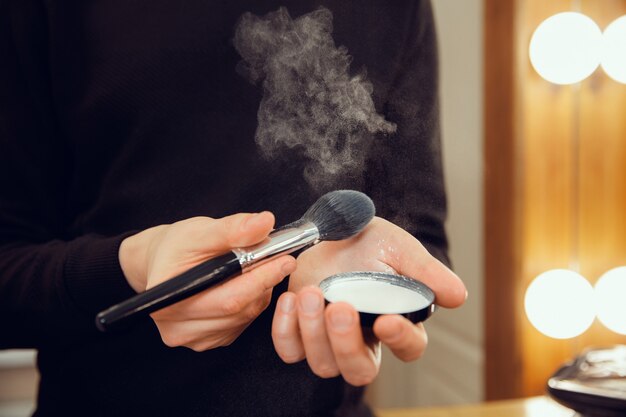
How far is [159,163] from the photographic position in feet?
1.57

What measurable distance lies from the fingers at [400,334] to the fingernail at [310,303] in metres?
0.04

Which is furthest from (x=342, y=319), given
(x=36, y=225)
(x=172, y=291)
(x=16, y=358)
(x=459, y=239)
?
(x=16, y=358)

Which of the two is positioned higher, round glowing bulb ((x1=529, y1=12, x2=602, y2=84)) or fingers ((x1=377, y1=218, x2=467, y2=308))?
round glowing bulb ((x1=529, y1=12, x2=602, y2=84))

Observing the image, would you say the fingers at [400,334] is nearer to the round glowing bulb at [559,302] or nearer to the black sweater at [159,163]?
the black sweater at [159,163]

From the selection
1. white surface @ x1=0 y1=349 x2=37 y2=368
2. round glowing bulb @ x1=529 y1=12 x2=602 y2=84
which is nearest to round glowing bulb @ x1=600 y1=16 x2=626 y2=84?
round glowing bulb @ x1=529 y1=12 x2=602 y2=84

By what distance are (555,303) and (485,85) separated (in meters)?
0.43

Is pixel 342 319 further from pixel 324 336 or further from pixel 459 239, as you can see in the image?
pixel 459 239

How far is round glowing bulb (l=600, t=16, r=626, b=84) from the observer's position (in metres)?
1.00

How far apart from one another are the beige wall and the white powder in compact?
285 mm

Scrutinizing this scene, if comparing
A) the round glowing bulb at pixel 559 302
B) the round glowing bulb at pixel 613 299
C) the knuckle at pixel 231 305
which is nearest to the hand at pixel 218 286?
the knuckle at pixel 231 305

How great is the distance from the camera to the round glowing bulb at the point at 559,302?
1004 millimetres

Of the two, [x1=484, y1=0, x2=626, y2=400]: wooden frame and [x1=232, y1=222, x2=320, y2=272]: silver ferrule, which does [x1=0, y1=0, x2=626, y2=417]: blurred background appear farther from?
[x1=232, y1=222, x2=320, y2=272]: silver ferrule

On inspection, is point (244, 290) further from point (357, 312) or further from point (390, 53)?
point (390, 53)

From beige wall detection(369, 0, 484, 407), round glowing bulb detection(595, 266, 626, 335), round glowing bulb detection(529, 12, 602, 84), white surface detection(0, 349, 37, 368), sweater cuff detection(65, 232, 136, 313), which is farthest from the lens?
white surface detection(0, 349, 37, 368)
